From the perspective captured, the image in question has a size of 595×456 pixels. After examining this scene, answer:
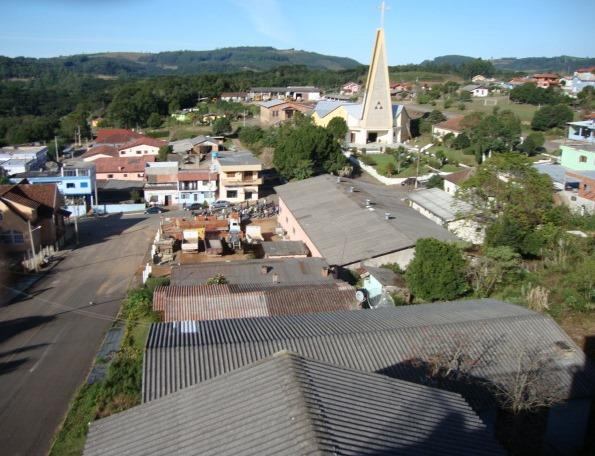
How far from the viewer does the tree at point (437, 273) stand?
11531 mm

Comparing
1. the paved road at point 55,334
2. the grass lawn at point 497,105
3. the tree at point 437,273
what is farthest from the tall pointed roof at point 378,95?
the tree at point 437,273

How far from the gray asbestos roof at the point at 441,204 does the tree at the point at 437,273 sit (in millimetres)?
4543

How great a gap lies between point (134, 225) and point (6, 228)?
5242mm

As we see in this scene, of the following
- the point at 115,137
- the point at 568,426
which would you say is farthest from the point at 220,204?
the point at 568,426

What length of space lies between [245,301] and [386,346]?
12.1 feet

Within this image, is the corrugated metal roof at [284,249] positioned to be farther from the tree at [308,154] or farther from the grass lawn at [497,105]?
the grass lawn at [497,105]

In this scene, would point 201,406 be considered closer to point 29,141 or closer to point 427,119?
point 427,119

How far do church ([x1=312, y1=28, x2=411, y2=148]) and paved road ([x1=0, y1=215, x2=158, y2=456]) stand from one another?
1778cm

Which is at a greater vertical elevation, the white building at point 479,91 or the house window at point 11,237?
the white building at point 479,91

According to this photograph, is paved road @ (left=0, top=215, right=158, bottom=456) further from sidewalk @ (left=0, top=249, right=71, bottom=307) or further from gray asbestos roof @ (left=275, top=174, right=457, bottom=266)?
gray asbestos roof @ (left=275, top=174, right=457, bottom=266)

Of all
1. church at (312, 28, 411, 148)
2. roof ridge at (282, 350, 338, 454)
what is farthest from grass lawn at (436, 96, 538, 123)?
roof ridge at (282, 350, 338, 454)

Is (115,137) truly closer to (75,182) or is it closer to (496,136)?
(75,182)

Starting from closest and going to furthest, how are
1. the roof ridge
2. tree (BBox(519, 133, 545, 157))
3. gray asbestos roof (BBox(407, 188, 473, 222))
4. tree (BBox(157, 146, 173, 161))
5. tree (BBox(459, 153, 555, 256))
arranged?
the roof ridge → tree (BBox(459, 153, 555, 256)) → gray asbestos roof (BBox(407, 188, 473, 222)) → tree (BBox(519, 133, 545, 157)) → tree (BBox(157, 146, 173, 161))

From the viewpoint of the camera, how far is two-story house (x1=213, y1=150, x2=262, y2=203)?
935 inches
